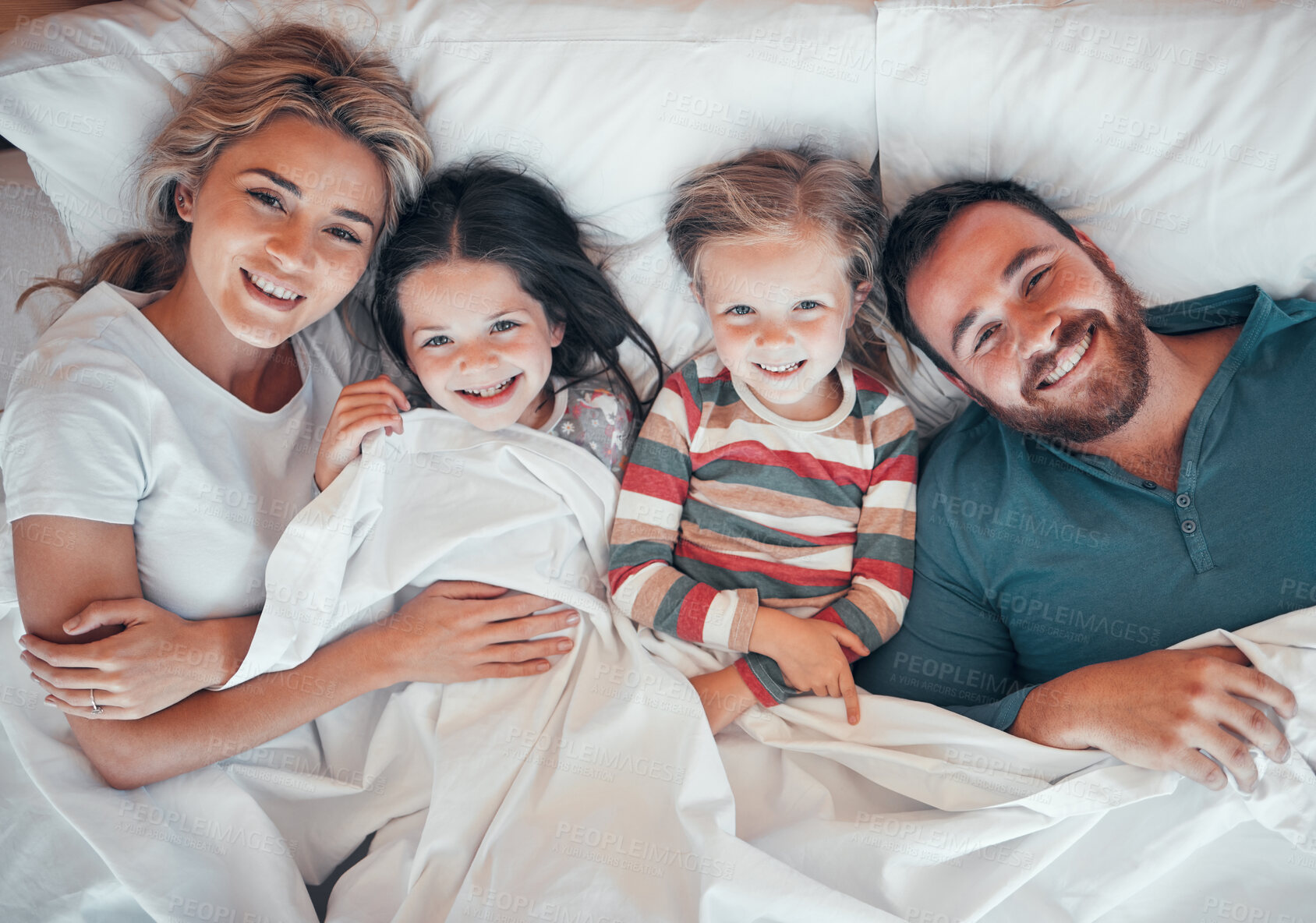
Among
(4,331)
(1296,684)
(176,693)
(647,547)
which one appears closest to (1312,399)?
(1296,684)

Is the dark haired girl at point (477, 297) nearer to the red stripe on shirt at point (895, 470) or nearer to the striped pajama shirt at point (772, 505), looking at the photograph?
the striped pajama shirt at point (772, 505)

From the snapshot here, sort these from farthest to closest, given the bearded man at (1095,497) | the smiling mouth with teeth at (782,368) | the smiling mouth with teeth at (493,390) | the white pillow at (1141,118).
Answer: the smiling mouth with teeth at (493,390), the smiling mouth with teeth at (782,368), the white pillow at (1141,118), the bearded man at (1095,497)

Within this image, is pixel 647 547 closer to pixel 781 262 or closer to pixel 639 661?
pixel 639 661

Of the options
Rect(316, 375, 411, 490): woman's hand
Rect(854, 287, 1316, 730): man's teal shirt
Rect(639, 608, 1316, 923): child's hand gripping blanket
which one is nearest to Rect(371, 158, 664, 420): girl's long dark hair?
Rect(316, 375, 411, 490): woman's hand

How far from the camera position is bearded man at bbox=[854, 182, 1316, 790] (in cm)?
142

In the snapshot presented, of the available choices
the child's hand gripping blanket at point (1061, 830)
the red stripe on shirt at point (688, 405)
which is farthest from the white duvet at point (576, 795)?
the red stripe on shirt at point (688, 405)

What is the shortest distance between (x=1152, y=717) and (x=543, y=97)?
5.23ft

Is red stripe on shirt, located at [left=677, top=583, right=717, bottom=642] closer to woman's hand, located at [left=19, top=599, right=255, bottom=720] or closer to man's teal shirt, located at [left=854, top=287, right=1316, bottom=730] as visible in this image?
man's teal shirt, located at [left=854, top=287, right=1316, bottom=730]

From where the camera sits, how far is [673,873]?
1.43 meters

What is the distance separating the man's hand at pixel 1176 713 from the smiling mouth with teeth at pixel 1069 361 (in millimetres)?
511

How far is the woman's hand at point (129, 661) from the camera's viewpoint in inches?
56.0

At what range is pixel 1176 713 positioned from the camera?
4.40 ft

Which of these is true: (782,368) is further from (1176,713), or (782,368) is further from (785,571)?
(1176,713)

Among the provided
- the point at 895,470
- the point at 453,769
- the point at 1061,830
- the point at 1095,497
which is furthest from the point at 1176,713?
the point at 453,769
